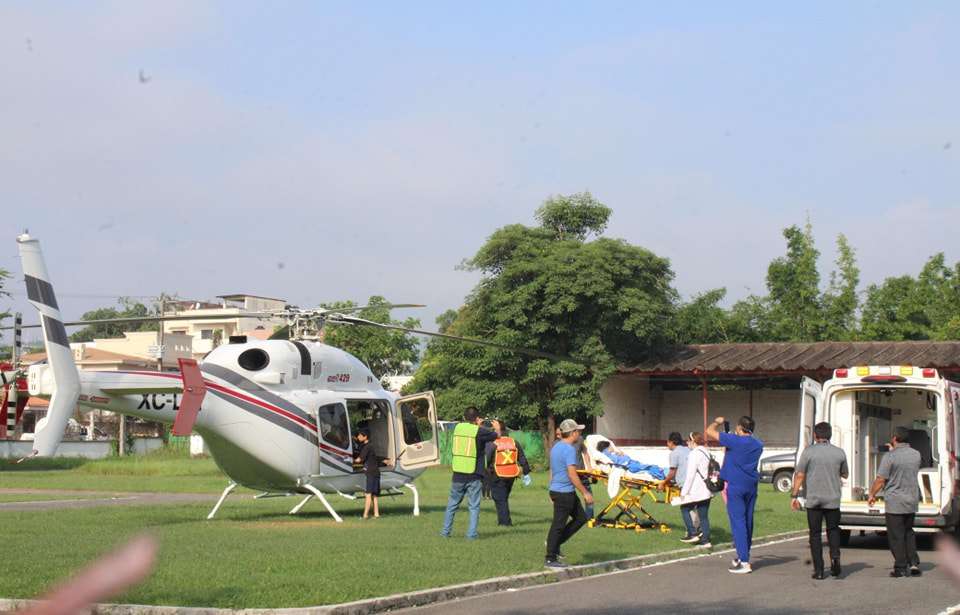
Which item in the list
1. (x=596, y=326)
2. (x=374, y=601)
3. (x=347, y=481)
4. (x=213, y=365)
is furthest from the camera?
(x=596, y=326)

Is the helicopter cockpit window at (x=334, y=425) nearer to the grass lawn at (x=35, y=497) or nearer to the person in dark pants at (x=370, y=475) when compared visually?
the person in dark pants at (x=370, y=475)

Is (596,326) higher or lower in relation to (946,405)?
higher

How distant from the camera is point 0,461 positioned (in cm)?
4897

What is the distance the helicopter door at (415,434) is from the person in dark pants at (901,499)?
30.8 feet

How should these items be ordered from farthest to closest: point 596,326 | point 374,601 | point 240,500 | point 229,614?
point 596,326, point 240,500, point 374,601, point 229,614

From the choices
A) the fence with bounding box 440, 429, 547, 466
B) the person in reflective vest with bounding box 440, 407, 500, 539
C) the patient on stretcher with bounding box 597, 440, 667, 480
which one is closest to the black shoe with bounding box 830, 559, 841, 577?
the person in reflective vest with bounding box 440, 407, 500, 539

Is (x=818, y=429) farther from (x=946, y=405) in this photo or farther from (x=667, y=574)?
(x=946, y=405)

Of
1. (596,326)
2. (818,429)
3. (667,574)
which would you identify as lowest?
(667,574)

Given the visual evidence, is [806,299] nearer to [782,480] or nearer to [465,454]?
[782,480]

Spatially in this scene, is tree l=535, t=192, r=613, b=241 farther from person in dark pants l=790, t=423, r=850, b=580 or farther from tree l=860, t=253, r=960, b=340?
person in dark pants l=790, t=423, r=850, b=580

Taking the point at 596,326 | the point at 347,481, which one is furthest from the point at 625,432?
the point at 347,481

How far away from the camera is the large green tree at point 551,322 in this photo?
137ft

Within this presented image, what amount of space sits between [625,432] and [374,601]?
114 feet

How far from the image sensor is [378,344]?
6328cm
